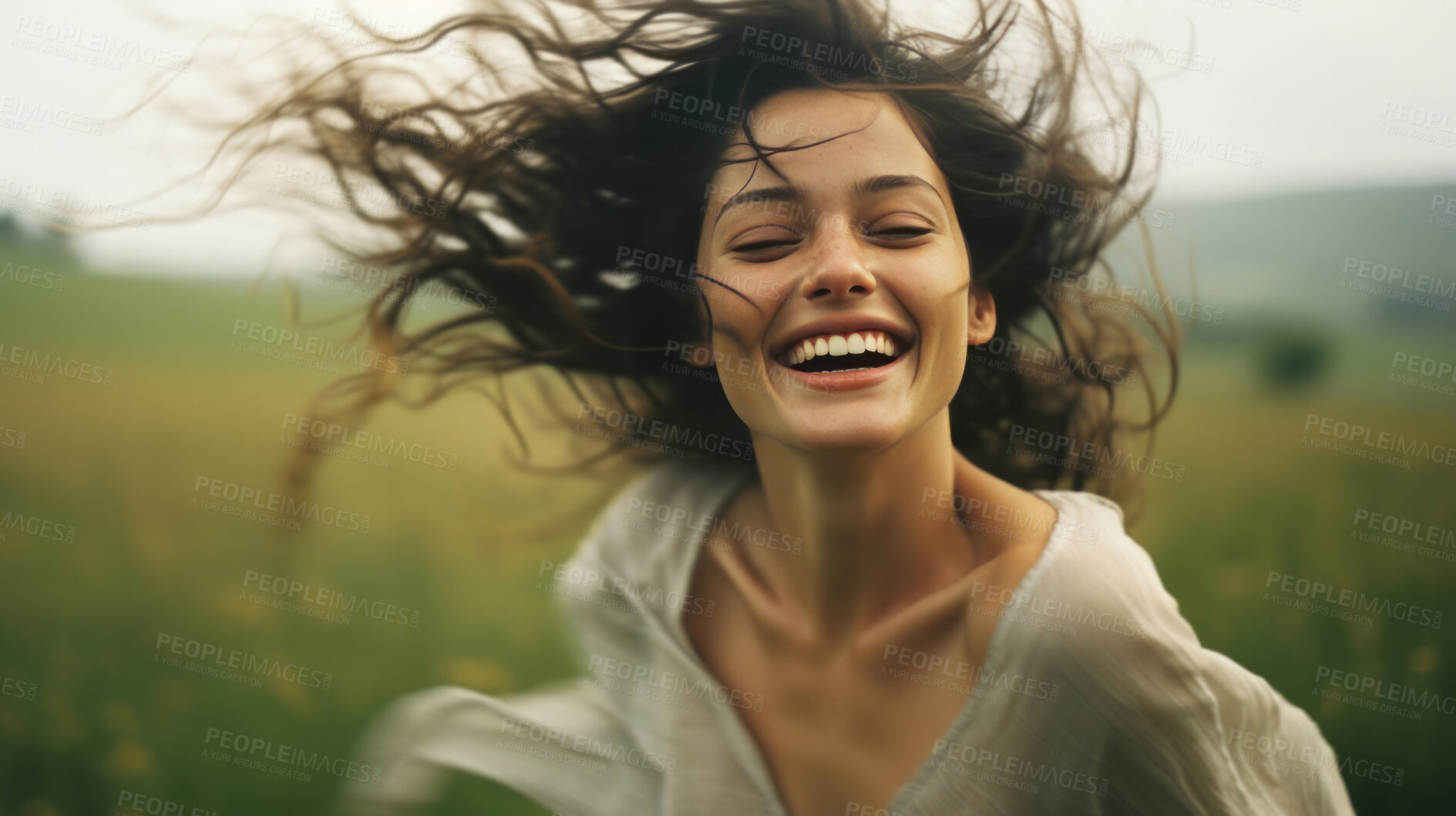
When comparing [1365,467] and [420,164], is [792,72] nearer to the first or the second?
[420,164]

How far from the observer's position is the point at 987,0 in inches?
84.7

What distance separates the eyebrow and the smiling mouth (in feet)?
0.98

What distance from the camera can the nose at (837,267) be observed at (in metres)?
1.81

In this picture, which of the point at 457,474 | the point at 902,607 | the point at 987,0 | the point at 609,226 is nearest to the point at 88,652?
the point at 457,474

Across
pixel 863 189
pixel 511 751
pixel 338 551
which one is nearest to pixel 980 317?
pixel 863 189

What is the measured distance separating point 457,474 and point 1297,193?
2.31 m

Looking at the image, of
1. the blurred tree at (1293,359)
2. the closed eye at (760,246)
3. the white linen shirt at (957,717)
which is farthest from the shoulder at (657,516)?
the blurred tree at (1293,359)

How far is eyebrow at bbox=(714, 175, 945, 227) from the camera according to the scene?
1.85 m

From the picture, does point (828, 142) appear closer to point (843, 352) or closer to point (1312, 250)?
point (843, 352)

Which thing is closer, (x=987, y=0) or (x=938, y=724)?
(x=938, y=724)

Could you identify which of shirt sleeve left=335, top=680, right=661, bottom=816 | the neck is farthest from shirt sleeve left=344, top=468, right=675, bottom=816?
the neck

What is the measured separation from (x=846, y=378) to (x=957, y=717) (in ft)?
2.57

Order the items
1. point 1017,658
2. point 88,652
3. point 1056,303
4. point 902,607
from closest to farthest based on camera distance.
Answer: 1. point 1017,658
2. point 902,607
3. point 1056,303
4. point 88,652

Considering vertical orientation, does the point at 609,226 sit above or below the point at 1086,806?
above
